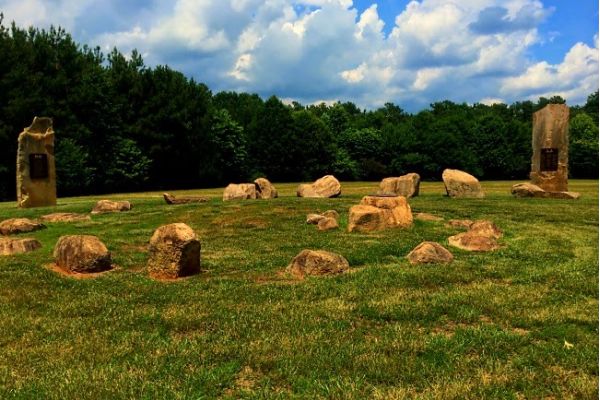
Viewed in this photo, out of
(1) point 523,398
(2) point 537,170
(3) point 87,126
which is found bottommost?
(1) point 523,398

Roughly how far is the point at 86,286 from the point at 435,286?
24.1 feet

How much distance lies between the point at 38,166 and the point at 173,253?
2023 cm

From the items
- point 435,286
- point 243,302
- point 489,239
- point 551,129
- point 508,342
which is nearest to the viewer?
point 508,342

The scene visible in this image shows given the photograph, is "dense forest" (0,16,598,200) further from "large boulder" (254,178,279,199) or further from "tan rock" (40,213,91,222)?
"tan rock" (40,213,91,222)

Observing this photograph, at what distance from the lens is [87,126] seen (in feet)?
189

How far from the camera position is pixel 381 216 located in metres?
17.3

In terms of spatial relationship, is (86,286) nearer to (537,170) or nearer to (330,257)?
(330,257)

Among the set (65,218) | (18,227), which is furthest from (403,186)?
(18,227)

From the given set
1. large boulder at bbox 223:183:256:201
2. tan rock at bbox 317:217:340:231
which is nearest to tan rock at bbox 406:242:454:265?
tan rock at bbox 317:217:340:231

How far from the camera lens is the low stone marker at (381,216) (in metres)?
17.1

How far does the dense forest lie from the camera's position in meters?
50.9

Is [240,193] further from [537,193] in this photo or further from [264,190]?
[537,193]

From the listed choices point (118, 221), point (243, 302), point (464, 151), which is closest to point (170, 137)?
point (118, 221)

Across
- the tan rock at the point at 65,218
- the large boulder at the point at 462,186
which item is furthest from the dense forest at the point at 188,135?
the large boulder at the point at 462,186
